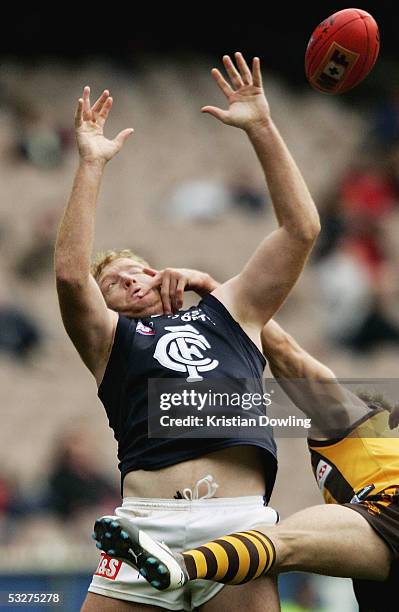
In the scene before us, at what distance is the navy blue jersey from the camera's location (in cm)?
383

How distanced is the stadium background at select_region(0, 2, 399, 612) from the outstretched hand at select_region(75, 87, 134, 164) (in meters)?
5.02

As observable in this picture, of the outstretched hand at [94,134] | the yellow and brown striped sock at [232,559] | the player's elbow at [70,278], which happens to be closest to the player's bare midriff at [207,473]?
the yellow and brown striped sock at [232,559]

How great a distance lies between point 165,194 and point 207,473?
7.17 metres

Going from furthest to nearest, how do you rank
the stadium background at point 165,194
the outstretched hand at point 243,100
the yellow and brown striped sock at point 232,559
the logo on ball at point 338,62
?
the stadium background at point 165,194 < the logo on ball at point 338,62 < the outstretched hand at point 243,100 < the yellow and brown striped sock at point 232,559

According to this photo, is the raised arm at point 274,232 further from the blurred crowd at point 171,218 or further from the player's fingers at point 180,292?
the blurred crowd at point 171,218

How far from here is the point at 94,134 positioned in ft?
13.4

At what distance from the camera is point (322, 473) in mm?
4566

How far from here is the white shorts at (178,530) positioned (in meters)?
3.66

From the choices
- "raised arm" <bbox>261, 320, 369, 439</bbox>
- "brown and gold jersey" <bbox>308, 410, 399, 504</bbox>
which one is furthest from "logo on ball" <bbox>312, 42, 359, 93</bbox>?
"brown and gold jersey" <bbox>308, 410, 399, 504</bbox>

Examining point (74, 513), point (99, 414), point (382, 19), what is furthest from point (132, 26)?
point (74, 513)

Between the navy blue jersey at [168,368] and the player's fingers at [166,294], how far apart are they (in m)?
0.12

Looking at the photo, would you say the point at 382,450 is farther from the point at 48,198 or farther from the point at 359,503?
the point at 48,198

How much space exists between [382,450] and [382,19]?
25.5 feet

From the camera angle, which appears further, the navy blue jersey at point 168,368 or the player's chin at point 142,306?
the player's chin at point 142,306
